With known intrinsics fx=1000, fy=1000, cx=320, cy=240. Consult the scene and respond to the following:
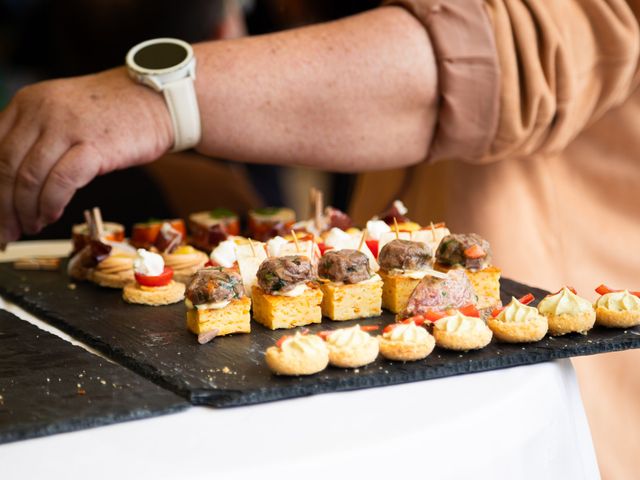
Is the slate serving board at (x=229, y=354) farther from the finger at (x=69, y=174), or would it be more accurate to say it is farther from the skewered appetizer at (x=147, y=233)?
the skewered appetizer at (x=147, y=233)


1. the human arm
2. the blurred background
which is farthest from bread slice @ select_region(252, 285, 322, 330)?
the blurred background

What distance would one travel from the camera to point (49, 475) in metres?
1.04

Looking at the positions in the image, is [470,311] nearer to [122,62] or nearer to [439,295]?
[439,295]

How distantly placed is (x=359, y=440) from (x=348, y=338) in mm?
209

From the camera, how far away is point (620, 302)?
58.9 inches

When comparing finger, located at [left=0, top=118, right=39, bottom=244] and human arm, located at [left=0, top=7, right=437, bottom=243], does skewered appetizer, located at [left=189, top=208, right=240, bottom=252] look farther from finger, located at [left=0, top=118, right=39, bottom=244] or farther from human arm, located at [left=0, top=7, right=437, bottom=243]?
finger, located at [left=0, top=118, right=39, bottom=244]

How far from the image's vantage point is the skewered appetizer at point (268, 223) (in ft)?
6.82

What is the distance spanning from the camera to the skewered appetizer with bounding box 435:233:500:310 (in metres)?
1.64

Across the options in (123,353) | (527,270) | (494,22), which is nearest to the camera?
(123,353)

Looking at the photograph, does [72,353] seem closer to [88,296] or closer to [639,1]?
[88,296]

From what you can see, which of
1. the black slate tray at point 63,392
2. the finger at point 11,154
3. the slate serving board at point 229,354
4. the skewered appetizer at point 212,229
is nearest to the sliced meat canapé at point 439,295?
the slate serving board at point 229,354

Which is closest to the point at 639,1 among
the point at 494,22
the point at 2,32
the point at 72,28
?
the point at 494,22

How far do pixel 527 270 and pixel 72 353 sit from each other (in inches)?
45.3

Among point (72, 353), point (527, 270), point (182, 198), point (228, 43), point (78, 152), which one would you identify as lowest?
point (182, 198)
